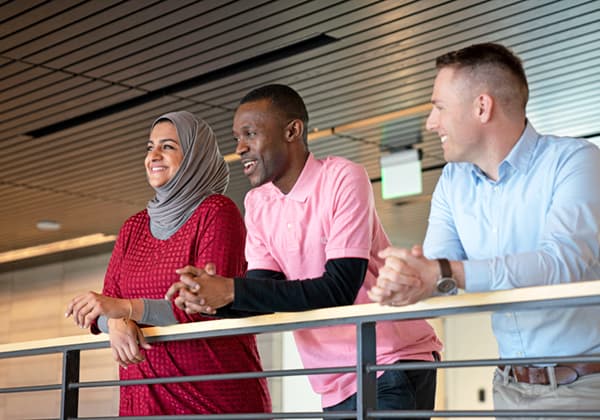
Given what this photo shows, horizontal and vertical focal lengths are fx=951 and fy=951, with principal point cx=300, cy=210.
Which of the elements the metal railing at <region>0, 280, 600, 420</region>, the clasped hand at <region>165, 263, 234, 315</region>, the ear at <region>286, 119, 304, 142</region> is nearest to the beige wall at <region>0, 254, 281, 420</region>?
the ear at <region>286, 119, 304, 142</region>

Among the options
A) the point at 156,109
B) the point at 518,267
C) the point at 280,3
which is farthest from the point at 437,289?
the point at 156,109

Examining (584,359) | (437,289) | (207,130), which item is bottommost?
(584,359)

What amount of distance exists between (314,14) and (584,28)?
1.64m

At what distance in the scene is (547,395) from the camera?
2182mm

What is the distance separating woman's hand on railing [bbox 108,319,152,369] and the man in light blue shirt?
926 millimetres

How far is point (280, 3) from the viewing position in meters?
5.28

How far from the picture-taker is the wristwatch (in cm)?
204

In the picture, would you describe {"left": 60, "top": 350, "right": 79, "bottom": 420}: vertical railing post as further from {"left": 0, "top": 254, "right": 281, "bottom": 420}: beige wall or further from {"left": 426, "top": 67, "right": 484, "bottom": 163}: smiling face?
{"left": 0, "top": 254, "right": 281, "bottom": 420}: beige wall

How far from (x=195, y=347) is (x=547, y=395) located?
1.19 meters

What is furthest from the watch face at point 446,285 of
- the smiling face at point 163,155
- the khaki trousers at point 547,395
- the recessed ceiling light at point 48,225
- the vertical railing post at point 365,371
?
the recessed ceiling light at point 48,225

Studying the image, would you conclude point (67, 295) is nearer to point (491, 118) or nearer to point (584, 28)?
point (584, 28)

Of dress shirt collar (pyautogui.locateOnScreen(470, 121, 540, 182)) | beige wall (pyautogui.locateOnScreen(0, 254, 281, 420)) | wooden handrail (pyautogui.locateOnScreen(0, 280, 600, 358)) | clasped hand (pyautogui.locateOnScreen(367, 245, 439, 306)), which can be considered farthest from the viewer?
beige wall (pyautogui.locateOnScreen(0, 254, 281, 420))

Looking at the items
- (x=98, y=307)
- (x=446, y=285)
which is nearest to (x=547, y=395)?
(x=446, y=285)

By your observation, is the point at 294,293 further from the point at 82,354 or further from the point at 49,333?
the point at 49,333
